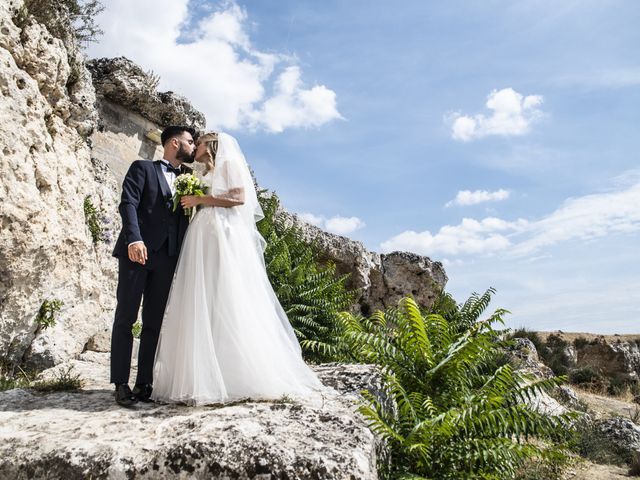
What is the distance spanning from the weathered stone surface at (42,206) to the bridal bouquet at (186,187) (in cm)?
221

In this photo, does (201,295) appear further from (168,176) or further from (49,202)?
(49,202)

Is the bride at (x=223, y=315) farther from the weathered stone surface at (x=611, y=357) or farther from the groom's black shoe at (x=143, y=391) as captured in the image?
the weathered stone surface at (x=611, y=357)

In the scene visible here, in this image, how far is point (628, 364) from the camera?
834 inches

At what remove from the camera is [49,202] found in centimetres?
630

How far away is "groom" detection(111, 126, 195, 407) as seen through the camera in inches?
179

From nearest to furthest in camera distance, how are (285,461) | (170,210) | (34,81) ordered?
(285,461) → (170,210) → (34,81)

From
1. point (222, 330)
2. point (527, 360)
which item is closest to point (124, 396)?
point (222, 330)

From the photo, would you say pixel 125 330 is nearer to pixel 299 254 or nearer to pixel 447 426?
pixel 447 426

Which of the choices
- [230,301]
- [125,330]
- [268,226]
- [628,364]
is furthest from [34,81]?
[628,364]

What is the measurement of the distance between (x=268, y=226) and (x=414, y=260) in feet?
16.8

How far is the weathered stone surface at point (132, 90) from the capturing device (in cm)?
960

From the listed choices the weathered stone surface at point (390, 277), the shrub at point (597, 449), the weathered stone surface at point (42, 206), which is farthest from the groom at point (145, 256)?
the weathered stone surface at point (390, 277)

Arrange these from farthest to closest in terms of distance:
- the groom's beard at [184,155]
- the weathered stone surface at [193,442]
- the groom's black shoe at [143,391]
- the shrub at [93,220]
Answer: the shrub at [93,220] → the groom's beard at [184,155] → the groom's black shoe at [143,391] → the weathered stone surface at [193,442]

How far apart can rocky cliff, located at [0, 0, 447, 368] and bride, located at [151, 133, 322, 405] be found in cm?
232
